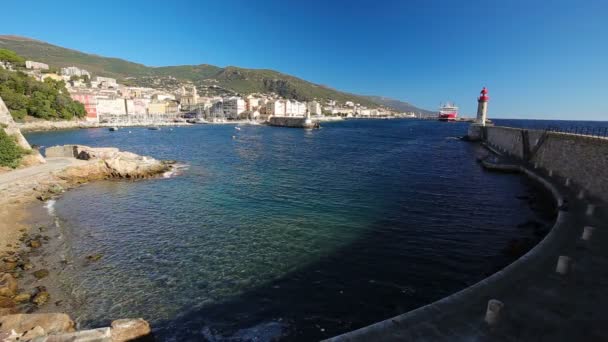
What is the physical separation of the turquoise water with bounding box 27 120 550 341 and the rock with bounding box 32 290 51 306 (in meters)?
0.59

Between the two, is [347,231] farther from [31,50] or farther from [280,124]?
[31,50]

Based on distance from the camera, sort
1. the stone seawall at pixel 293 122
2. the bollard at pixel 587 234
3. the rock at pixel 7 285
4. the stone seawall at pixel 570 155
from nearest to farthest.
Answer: the rock at pixel 7 285
the bollard at pixel 587 234
the stone seawall at pixel 570 155
the stone seawall at pixel 293 122

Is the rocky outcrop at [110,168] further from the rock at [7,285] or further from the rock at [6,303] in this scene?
the rock at [6,303]

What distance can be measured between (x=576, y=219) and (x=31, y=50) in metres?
291

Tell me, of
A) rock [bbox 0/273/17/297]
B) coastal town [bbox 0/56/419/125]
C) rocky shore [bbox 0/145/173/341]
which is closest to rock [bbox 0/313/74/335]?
rocky shore [bbox 0/145/173/341]

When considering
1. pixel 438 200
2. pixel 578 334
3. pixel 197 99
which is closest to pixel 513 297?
pixel 578 334

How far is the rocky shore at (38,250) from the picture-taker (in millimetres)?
6605

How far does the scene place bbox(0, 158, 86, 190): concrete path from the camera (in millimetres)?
19334

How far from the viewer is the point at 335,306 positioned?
27.3 ft

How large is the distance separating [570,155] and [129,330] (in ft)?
86.3

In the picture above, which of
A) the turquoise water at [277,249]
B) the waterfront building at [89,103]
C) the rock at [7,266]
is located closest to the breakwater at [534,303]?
the turquoise water at [277,249]

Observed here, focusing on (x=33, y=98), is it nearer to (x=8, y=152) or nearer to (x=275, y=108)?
(x=8, y=152)

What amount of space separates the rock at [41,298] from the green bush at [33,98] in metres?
86.6

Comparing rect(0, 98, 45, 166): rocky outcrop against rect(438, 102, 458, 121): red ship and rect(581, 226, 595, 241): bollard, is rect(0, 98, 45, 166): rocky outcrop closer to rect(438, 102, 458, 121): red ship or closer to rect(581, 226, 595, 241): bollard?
rect(581, 226, 595, 241): bollard
